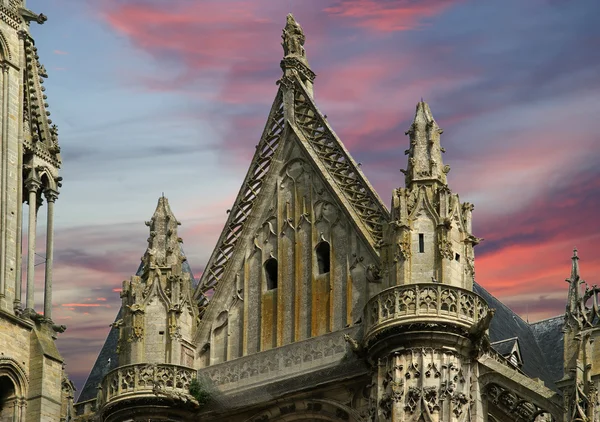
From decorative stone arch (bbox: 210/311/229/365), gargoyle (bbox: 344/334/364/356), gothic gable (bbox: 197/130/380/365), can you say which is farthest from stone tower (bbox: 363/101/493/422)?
decorative stone arch (bbox: 210/311/229/365)

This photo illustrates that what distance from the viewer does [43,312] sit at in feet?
211

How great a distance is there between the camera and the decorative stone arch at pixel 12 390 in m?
62.4

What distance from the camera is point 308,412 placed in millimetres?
54469

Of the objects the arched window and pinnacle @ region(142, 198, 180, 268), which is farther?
the arched window

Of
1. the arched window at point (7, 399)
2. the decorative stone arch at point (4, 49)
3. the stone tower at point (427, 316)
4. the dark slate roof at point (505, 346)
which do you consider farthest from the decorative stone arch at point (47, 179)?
the stone tower at point (427, 316)

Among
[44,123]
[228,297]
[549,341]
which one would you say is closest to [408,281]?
[228,297]

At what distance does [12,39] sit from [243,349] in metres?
13.6

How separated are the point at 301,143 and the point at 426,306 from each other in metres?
7.66

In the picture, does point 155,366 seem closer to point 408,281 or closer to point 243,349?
point 243,349

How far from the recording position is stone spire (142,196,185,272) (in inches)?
2281

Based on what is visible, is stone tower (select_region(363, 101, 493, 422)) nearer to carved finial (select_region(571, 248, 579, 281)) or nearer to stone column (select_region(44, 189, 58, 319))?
carved finial (select_region(571, 248, 579, 281))

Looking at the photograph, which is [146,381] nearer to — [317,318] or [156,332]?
[156,332]

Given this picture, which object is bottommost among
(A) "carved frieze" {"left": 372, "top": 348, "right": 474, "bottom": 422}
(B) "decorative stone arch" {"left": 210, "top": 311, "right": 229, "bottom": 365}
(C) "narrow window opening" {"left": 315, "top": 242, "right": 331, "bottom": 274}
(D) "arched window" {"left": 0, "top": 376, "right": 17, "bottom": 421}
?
(A) "carved frieze" {"left": 372, "top": 348, "right": 474, "bottom": 422}

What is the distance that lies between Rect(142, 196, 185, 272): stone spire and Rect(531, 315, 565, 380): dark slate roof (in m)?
10.8
